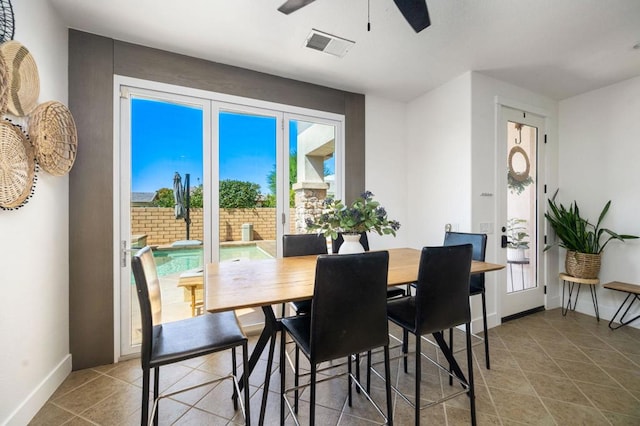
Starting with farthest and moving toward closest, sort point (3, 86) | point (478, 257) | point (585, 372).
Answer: point (478, 257) < point (585, 372) < point (3, 86)

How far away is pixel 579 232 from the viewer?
10.7ft

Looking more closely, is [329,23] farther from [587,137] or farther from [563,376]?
[587,137]

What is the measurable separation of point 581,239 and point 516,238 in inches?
27.3

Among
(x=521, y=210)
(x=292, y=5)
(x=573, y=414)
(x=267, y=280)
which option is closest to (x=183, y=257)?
(x=267, y=280)

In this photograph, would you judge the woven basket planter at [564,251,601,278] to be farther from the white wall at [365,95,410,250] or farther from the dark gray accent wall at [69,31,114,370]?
the dark gray accent wall at [69,31,114,370]

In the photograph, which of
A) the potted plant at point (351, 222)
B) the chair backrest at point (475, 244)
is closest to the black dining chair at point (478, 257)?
the chair backrest at point (475, 244)

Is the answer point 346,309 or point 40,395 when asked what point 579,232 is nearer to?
point 346,309

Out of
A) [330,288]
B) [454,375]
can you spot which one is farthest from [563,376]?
[330,288]

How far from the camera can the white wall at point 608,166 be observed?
10.0ft

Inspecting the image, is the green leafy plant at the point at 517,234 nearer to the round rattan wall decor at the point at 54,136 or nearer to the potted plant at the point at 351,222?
the potted plant at the point at 351,222

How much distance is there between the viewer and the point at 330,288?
1259 millimetres

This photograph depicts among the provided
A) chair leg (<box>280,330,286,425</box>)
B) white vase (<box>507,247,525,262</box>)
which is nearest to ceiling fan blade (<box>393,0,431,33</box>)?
chair leg (<box>280,330,286,425</box>)

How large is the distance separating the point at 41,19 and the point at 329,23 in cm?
198

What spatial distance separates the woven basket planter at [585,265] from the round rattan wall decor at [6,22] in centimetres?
523
